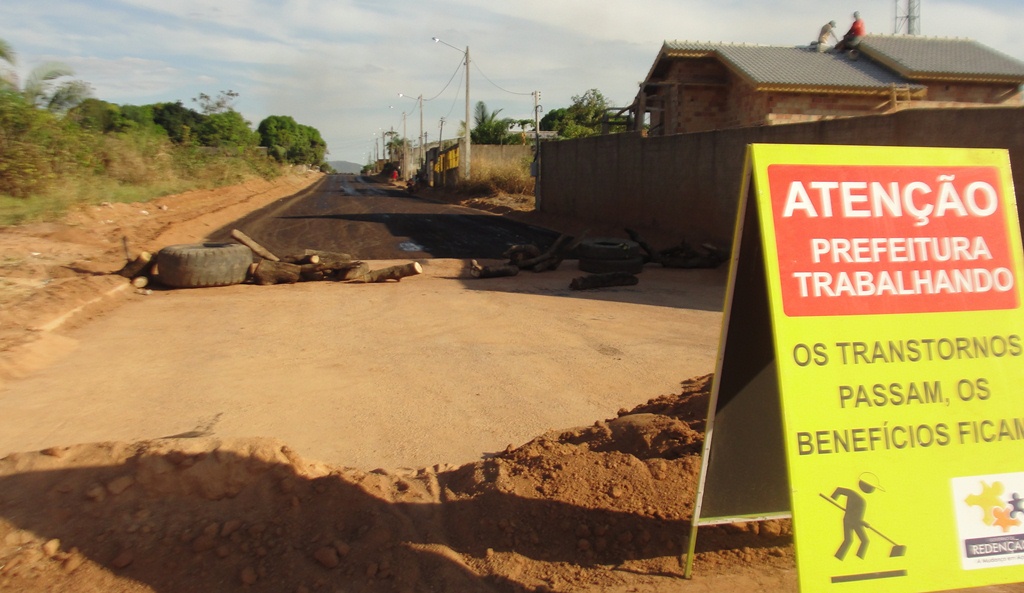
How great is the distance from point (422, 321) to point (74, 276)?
617cm

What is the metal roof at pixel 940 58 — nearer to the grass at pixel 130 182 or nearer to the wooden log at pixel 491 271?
the wooden log at pixel 491 271

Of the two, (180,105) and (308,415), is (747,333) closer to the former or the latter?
(308,415)

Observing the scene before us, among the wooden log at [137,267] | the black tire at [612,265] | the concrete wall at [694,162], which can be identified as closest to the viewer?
the concrete wall at [694,162]

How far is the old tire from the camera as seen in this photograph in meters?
12.2

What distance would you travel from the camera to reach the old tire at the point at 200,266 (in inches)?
482

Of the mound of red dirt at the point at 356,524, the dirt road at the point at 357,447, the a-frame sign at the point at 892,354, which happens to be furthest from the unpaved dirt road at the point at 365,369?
the a-frame sign at the point at 892,354

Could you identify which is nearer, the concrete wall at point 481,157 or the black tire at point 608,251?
the black tire at point 608,251

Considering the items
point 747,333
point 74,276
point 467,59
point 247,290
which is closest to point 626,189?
point 247,290

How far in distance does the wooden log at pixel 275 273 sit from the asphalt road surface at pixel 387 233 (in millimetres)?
2135

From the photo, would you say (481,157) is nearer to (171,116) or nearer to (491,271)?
(491,271)

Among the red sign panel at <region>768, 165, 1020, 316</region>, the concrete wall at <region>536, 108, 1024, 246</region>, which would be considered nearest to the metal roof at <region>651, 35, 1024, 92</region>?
the concrete wall at <region>536, 108, 1024, 246</region>

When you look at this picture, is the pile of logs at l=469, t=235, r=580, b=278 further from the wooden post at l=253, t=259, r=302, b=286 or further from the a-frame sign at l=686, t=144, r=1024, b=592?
the a-frame sign at l=686, t=144, r=1024, b=592

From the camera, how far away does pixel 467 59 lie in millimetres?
43438

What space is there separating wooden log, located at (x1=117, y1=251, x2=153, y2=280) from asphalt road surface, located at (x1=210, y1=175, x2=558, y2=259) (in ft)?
9.97
